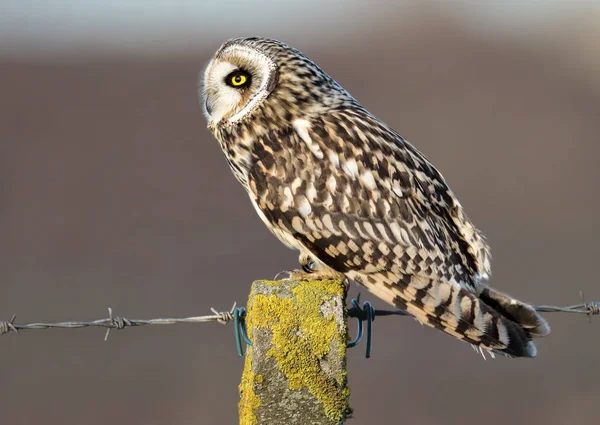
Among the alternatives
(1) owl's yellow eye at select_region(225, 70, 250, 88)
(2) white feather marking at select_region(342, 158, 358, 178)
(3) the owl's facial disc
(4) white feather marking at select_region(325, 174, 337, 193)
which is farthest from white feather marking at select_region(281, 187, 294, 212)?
(1) owl's yellow eye at select_region(225, 70, 250, 88)

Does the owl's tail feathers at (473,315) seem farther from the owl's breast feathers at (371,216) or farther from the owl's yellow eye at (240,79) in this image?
the owl's yellow eye at (240,79)

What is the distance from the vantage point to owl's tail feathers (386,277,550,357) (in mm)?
4797

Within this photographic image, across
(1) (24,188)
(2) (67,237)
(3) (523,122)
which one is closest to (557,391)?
(2) (67,237)

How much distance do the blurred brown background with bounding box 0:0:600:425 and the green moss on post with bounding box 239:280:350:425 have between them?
19.3 feet

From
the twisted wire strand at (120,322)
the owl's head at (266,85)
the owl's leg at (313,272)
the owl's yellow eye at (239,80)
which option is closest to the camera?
the twisted wire strand at (120,322)

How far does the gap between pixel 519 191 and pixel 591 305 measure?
1672cm

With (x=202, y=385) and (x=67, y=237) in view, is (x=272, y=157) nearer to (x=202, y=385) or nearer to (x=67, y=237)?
(x=202, y=385)

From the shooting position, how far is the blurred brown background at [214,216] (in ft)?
36.9

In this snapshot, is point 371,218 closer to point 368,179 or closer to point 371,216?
point 371,216

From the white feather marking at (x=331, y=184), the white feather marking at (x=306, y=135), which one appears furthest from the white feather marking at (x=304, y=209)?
the white feather marking at (x=306, y=135)

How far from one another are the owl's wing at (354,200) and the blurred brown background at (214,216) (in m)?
5.00

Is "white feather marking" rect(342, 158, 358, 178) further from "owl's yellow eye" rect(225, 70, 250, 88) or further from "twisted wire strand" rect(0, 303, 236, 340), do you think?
"twisted wire strand" rect(0, 303, 236, 340)

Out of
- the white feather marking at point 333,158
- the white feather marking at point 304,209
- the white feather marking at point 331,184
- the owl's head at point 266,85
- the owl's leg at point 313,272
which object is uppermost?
the owl's head at point 266,85

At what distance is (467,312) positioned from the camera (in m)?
4.88
